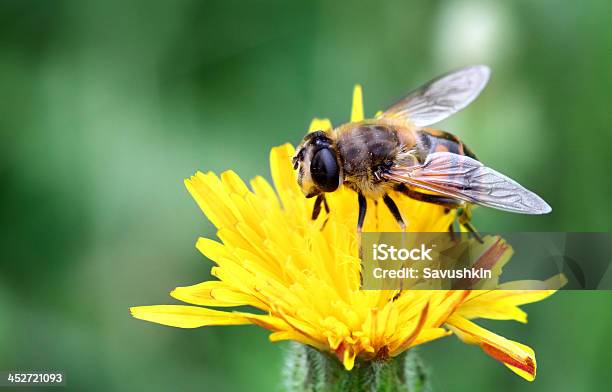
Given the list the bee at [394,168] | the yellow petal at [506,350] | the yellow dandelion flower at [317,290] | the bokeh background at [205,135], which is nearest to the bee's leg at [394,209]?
the bee at [394,168]

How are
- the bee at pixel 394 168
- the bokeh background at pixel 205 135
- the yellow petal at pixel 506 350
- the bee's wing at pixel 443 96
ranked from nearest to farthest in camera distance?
the yellow petal at pixel 506 350 < the bee at pixel 394 168 < the bee's wing at pixel 443 96 < the bokeh background at pixel 205 135

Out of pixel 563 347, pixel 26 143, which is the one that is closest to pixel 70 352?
pixel 26 143

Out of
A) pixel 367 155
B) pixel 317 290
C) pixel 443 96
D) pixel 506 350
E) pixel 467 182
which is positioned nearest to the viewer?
pixel 506 350

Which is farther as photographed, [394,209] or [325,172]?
[394,209]

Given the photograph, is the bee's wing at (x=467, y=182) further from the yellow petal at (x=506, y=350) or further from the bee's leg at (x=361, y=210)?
the yellow petal at (x=506, y=350)

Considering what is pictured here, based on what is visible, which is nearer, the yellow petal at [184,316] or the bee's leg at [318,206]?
the yellow petal at [184,316]

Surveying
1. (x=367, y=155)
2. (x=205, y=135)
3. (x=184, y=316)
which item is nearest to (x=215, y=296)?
(x=184, y=316)

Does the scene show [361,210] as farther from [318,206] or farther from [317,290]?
[317,290]
